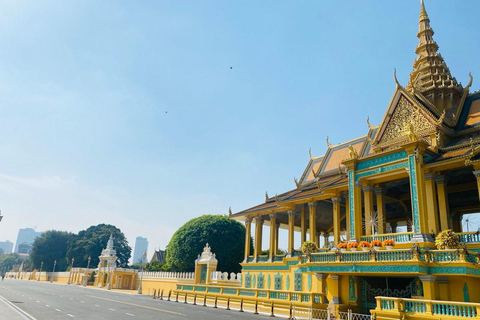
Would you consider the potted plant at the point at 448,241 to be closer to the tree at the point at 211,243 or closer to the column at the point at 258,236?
the column at the point at 258,236

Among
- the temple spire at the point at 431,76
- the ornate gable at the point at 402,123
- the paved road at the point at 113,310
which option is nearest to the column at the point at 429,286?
the paved road at the point at 113,310

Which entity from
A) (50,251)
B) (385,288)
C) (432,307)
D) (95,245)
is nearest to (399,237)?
(385,288)

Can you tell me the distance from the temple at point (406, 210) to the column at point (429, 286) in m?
0.04

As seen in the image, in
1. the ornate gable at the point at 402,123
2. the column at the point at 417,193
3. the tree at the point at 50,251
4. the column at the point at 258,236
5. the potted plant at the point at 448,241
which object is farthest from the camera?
the tree at the point at 50,251

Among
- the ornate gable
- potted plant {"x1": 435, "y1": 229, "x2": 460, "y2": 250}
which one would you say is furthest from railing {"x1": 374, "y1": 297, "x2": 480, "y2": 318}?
the ornate gable

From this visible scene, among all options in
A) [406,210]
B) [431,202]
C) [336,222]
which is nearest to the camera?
[431,202]

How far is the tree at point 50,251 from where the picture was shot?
104 m

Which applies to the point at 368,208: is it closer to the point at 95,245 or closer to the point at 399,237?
the point at 399,237

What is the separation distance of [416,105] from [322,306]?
14496 millimetres

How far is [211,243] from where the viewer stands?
52750mm

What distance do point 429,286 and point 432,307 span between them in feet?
5.16

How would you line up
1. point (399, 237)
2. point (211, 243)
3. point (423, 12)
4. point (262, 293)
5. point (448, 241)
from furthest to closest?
1. point (211, 243)
2. point (423, 12)
3. point (262, 293)
4. point (399, 237)
5. point (448, 241)

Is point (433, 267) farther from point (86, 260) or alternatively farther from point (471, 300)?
point (86, 260)

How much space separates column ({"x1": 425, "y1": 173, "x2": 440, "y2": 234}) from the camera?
62.2 ft
